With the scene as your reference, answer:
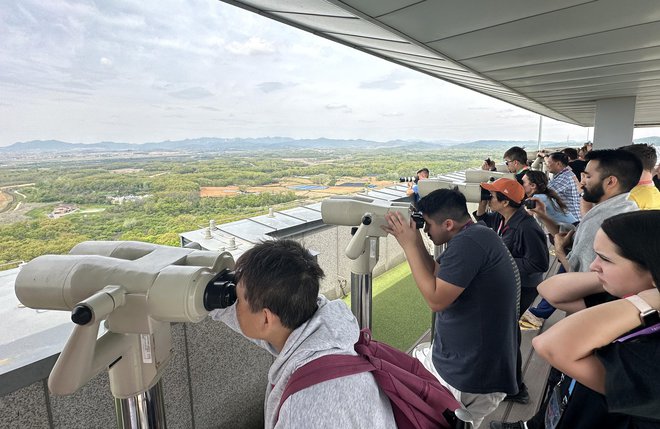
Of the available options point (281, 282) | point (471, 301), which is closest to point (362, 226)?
point (471, 301)

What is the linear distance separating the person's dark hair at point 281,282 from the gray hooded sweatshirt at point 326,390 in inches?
1.5

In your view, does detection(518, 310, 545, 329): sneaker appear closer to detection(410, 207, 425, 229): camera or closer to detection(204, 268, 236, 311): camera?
detection(410, 207, 425, 229): camera

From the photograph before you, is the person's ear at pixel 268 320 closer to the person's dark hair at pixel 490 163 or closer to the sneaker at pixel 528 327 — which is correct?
the sneaker at pixel 528 327

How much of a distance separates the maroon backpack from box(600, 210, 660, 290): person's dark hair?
64 cm

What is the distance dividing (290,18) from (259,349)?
8.75ft

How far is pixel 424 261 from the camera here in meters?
1.75

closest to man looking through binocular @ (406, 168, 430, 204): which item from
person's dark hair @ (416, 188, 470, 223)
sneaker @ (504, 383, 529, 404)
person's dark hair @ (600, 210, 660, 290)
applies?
sneaker @ (504, 383, 529, 404)

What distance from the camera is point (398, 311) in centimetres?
402

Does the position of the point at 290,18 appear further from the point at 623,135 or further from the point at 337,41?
the point at 623,135

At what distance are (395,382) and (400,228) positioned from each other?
2.91 feet

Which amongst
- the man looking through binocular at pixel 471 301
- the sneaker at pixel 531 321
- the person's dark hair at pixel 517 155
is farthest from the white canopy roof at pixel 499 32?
the sneaker at pixel 531 321

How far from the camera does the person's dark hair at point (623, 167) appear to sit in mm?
2148

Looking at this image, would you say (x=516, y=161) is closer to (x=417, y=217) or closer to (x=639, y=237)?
(x=417, y=217)

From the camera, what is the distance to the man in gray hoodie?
718 millimetres
